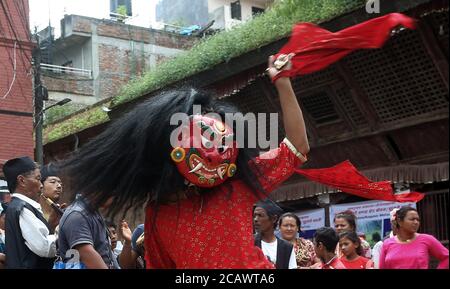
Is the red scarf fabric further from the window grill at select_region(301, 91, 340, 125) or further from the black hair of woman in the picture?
the window grill at select_region(301, 91, 340, 125)

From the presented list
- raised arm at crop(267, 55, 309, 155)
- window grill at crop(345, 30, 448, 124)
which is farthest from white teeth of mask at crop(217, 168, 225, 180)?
window grill at crop(345, 30, 448, 124)

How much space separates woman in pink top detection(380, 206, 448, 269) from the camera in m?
5.72

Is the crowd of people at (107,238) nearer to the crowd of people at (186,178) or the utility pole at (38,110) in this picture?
the crowd of people at (186,178)

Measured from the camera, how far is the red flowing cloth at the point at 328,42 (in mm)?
3371

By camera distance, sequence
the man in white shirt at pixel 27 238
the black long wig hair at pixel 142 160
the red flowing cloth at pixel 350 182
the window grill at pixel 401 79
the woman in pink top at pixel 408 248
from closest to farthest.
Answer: the black long wig hair at pixel 142 160 → the red flowing cloth at pixel 350 182 → the man in white shirt at pixel 27 238 → the woman in pink top at pixel 408 248 → the window grill at pixel 401 79

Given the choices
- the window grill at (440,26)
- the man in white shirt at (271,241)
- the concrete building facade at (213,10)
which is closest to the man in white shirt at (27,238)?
the man in white shirt at (271,241)

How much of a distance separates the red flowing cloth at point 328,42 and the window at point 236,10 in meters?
22.7

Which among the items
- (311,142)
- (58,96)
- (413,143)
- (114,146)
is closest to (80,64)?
(58,96)

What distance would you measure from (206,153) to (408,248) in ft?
9.21

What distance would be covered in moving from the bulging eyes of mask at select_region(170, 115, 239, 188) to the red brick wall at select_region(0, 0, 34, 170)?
10680 millimetres

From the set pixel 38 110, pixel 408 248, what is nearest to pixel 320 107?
pixel 408 248

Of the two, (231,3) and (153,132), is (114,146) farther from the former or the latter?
(231,3)

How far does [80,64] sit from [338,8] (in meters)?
15.8

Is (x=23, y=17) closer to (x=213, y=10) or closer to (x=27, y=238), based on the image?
(x=27, y=238)
